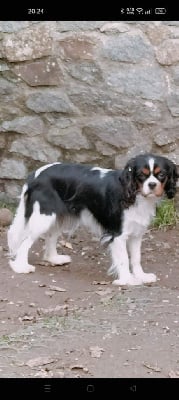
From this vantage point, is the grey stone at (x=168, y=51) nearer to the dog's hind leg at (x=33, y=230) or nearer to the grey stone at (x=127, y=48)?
the grey stone at (x=127, y=48)

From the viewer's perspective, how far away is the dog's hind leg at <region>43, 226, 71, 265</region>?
24.6ft

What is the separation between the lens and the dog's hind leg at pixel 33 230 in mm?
7180

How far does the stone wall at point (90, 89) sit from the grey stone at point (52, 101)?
10 millimetres

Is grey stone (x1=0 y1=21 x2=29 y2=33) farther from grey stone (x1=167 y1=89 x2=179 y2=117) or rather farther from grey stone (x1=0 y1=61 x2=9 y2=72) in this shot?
grey stone (x1=167 y1=89 x2=179 y2=117)

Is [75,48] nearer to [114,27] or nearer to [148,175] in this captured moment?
[114,27]

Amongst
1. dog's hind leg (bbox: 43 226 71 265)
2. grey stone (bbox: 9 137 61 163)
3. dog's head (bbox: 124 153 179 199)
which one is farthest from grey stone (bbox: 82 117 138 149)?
dog's head (bbox: 124 153 179 199)

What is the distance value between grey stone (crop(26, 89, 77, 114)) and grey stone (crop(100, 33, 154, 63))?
63cm

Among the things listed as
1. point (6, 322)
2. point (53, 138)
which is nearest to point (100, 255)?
point (53, 138)

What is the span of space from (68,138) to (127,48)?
1128 mm

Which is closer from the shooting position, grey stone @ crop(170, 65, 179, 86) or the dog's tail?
→ the dog's tail

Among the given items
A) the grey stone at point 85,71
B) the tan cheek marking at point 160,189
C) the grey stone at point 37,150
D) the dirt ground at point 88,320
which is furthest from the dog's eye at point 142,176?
the grey stone at point 37,150

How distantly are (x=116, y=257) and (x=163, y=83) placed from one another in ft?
7.03

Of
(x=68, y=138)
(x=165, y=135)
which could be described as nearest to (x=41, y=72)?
(x=68, y=138)

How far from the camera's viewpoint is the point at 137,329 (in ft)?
18.5
